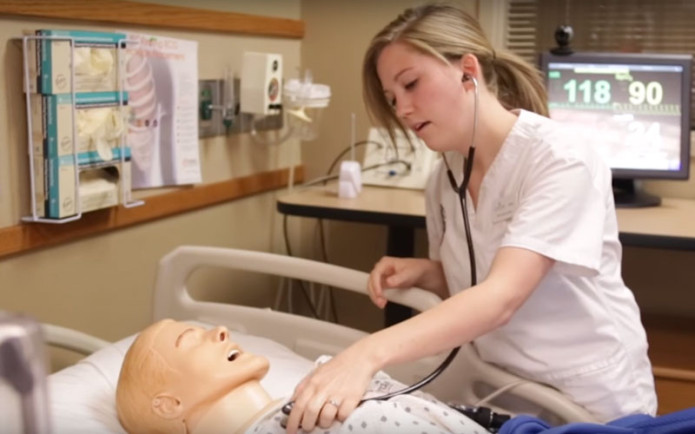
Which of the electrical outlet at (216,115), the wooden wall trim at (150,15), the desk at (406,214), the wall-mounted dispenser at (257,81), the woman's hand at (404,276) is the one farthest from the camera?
the wall-mounted dispenser at (257,81)

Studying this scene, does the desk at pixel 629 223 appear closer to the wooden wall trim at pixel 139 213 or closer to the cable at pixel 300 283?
the wooden wall trim at pixel 139 213

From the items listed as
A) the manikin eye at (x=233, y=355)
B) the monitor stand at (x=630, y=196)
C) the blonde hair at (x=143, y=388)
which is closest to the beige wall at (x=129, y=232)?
the blonde hair at (x=143, y=388)

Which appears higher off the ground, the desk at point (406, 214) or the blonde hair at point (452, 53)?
the blonde hair at point (452, 53)

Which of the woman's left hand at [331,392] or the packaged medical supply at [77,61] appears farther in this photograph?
the packaged medical supply at [77,61]

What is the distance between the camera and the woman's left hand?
108 cm

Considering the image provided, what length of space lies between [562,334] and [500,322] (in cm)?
22

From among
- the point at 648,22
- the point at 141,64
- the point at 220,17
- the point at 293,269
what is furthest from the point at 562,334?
the point at 648,22

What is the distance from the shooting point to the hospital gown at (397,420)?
1.11 m

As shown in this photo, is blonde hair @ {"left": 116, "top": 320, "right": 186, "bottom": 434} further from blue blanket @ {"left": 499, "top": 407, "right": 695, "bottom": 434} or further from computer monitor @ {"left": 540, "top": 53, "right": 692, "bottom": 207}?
computer monitor @ {"left": 540, "top": 53, "right": 692, "bottom": 207}

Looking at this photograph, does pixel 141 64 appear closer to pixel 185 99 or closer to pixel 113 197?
pixel 185 99

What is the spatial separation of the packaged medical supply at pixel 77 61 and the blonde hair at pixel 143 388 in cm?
63

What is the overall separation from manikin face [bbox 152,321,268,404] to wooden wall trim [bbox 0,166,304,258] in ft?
1.75

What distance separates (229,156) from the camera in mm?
2445

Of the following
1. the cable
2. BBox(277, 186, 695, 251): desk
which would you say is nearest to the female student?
BBox(277, 186, 695, 251): desk
